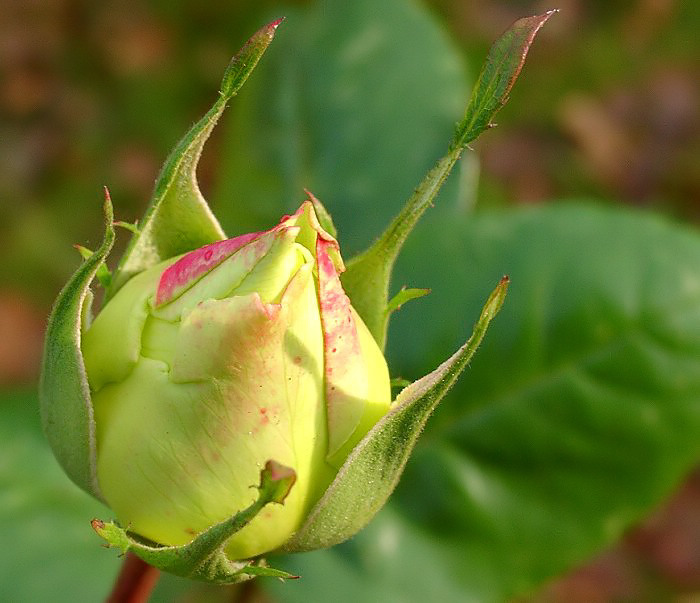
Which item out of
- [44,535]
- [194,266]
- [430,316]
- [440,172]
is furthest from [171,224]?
[44,535]

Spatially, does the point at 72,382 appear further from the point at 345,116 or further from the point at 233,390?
the point at 345,116

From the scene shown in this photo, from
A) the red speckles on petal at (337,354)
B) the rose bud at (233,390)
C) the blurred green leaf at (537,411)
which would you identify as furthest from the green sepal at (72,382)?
the blurred green leaf at (537,411)

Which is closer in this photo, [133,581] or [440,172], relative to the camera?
[440,172]

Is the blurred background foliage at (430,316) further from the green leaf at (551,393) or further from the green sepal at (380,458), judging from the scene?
the green sepal at (380,458)

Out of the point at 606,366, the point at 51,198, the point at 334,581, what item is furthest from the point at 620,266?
the point at 51,198

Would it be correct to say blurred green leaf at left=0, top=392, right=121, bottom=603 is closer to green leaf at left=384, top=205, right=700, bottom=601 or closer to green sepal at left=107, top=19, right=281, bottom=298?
green leaf at left=384, top=205, right=700, bottom=601

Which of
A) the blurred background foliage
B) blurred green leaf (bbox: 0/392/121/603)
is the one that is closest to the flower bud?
the blurred background foliage
